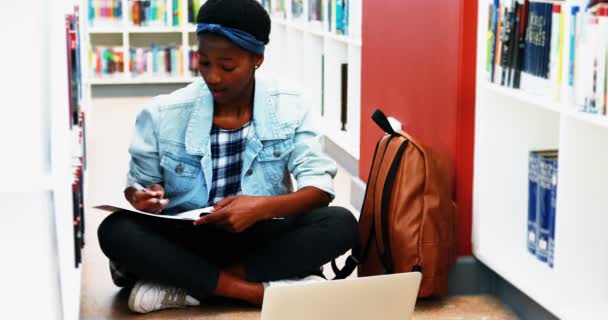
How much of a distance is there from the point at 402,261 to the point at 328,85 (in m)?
2.63

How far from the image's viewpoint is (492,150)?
2693mm

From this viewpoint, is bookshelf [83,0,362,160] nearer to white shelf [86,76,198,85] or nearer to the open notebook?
white shelf [86,76,198,85]

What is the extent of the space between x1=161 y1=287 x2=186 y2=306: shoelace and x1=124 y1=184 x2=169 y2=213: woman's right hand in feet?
0.74

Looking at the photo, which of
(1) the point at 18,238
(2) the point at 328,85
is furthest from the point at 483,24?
(2) the point at 328,85

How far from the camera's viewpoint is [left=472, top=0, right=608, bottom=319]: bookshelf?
90.1 inches

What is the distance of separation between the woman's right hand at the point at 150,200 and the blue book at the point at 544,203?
0.94m

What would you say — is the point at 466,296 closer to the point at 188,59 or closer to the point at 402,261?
the point at 402,261

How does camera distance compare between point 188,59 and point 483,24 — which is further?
point 188,59

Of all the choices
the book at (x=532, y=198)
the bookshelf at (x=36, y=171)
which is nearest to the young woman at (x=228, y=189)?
the book at (x=532, y=198)

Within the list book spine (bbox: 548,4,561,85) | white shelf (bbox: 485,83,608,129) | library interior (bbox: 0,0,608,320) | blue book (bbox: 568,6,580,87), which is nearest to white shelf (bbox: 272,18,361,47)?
library interior (bbox: 0,0,608,320)

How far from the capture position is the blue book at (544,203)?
8.56 ft

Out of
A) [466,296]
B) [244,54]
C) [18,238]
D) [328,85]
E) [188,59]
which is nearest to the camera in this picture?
[18,238]

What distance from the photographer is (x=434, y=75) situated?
294 cm

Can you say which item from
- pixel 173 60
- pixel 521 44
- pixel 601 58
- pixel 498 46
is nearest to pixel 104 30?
pixel 173 60
